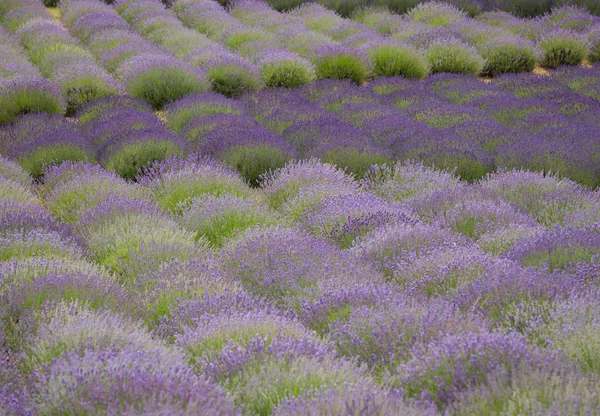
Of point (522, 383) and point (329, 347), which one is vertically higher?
point (522, 383)

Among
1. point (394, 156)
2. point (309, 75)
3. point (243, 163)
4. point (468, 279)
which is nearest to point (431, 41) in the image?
point (309, 75)

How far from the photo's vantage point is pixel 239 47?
9.28m

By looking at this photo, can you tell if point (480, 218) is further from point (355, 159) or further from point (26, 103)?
point (26, 103)

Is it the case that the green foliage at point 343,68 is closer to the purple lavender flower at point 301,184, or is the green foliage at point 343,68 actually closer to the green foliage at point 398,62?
the green foliage at point 398,62

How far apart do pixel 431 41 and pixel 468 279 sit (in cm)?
666

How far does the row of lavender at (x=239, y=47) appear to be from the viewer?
7.57 meters

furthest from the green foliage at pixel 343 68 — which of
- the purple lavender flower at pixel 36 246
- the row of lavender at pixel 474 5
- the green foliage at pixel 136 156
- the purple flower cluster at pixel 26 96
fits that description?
the purple lavender flower at pixel 36 246

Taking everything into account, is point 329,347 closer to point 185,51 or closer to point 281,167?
point 281,167

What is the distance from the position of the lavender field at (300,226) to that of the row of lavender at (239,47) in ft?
0.14

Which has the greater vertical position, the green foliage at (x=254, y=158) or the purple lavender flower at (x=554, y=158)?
the purple lavender flower at (x=554, y=158)

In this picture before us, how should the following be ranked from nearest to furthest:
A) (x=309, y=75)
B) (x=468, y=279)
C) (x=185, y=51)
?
(x=468, y=279) → (x=309, y=75) → (x=185, y=51)

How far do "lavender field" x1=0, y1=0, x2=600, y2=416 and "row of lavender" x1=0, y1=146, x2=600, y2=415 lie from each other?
0.01 metres

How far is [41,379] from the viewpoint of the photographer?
2.33m

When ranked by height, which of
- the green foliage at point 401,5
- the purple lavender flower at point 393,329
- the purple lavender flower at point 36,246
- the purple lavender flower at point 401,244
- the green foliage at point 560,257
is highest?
the green foliage at point 401,5
